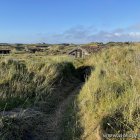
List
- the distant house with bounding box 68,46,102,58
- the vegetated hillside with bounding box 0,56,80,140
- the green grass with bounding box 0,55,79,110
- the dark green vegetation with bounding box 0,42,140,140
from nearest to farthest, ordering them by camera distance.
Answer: the dark green vegetation with bounding box 0,42,140,140 → the vegetated hillside with bounding box 0,56,80,140 → the green grass with bounding box 0,55,79,110 → the distant house with bounding box 68,46,102,58

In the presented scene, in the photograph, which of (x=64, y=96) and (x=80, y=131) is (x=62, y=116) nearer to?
(x=80, y=131)

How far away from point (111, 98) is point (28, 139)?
2.19 metres

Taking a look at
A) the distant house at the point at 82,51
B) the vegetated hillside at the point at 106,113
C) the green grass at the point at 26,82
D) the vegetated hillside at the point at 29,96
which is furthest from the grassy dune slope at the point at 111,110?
the distant house at the point at 82,51

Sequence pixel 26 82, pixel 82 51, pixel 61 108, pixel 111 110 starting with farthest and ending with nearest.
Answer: pixel 82 51 → pixel 26 82 → pixel 61 108 → pixel 111 110

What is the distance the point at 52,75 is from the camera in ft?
45.6

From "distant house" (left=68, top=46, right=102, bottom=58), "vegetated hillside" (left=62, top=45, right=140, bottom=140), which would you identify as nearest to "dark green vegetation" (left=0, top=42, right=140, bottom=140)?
"vegetated hillside" (left=62, top=45, right=140, bottom=140)

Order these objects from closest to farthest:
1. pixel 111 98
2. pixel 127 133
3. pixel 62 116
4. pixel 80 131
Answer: pixel 127 133
pixel 80 131
pixel 111 98
pixel 62 116

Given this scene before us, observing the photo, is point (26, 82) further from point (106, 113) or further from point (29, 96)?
point (106, 113)

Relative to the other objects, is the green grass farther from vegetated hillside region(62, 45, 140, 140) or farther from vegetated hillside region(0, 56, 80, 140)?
vegetated hillside region(62, 45, 140, 140)

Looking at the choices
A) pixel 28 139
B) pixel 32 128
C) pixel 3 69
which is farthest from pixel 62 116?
pixel 3 69

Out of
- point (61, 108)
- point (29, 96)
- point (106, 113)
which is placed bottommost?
point (61, 108)

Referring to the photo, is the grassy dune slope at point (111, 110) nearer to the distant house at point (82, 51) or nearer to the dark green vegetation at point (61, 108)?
the dark green vegetation at point (61, 108)

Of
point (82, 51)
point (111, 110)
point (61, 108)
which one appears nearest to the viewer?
point (111, 110)

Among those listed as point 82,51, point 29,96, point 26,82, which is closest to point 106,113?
point 29,96
